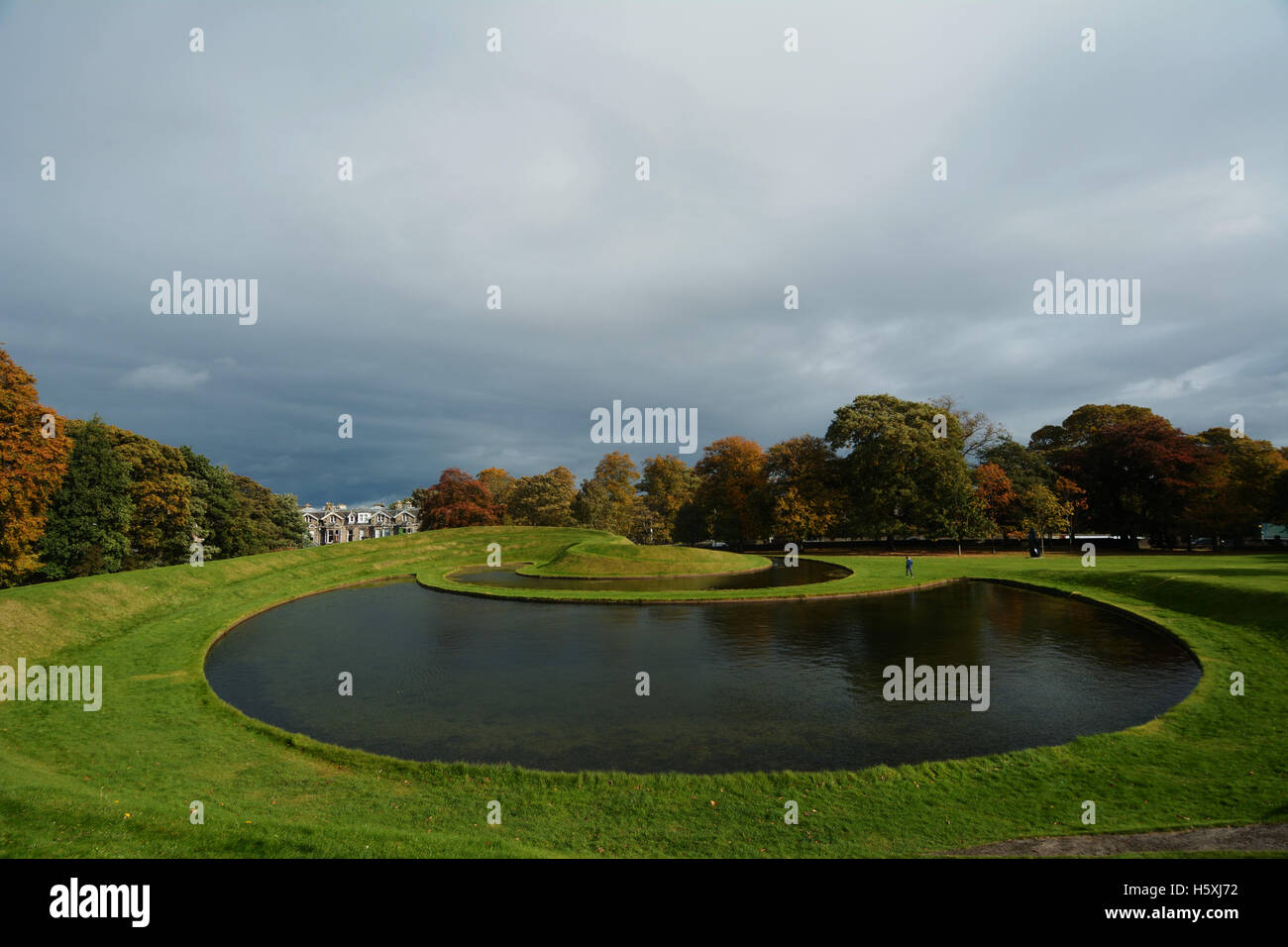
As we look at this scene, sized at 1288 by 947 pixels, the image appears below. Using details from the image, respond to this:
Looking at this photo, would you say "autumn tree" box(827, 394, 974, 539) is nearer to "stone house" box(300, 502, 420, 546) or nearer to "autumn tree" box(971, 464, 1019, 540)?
"autumn tree" box(971, 464, 1019, 540)

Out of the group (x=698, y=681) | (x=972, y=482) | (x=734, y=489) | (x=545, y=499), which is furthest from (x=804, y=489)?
(x=698, y=681)

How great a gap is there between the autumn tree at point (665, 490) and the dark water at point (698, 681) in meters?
74.7

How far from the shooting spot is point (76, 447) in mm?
46906

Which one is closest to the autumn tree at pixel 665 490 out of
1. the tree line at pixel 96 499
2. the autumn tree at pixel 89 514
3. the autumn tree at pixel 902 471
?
the autumn tree at pixel 902 471

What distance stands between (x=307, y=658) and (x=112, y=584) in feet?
56.3

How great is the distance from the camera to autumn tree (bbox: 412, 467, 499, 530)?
90000 millimetres

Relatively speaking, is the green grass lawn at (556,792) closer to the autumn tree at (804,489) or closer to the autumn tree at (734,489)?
the autumn tree at (804,489)

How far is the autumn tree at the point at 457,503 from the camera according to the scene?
9000cm

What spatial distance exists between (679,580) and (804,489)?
123 ft

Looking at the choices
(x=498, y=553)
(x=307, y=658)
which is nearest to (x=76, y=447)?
(x=498, y=553)

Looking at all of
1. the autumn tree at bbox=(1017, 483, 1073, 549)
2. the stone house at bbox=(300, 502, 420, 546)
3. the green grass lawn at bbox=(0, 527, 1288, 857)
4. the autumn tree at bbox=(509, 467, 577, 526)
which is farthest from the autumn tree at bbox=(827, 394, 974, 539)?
the stone house at bbox=(300, 502, 420, 546)

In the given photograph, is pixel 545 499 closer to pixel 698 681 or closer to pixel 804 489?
pixel 804 489

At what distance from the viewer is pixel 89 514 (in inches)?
1852
